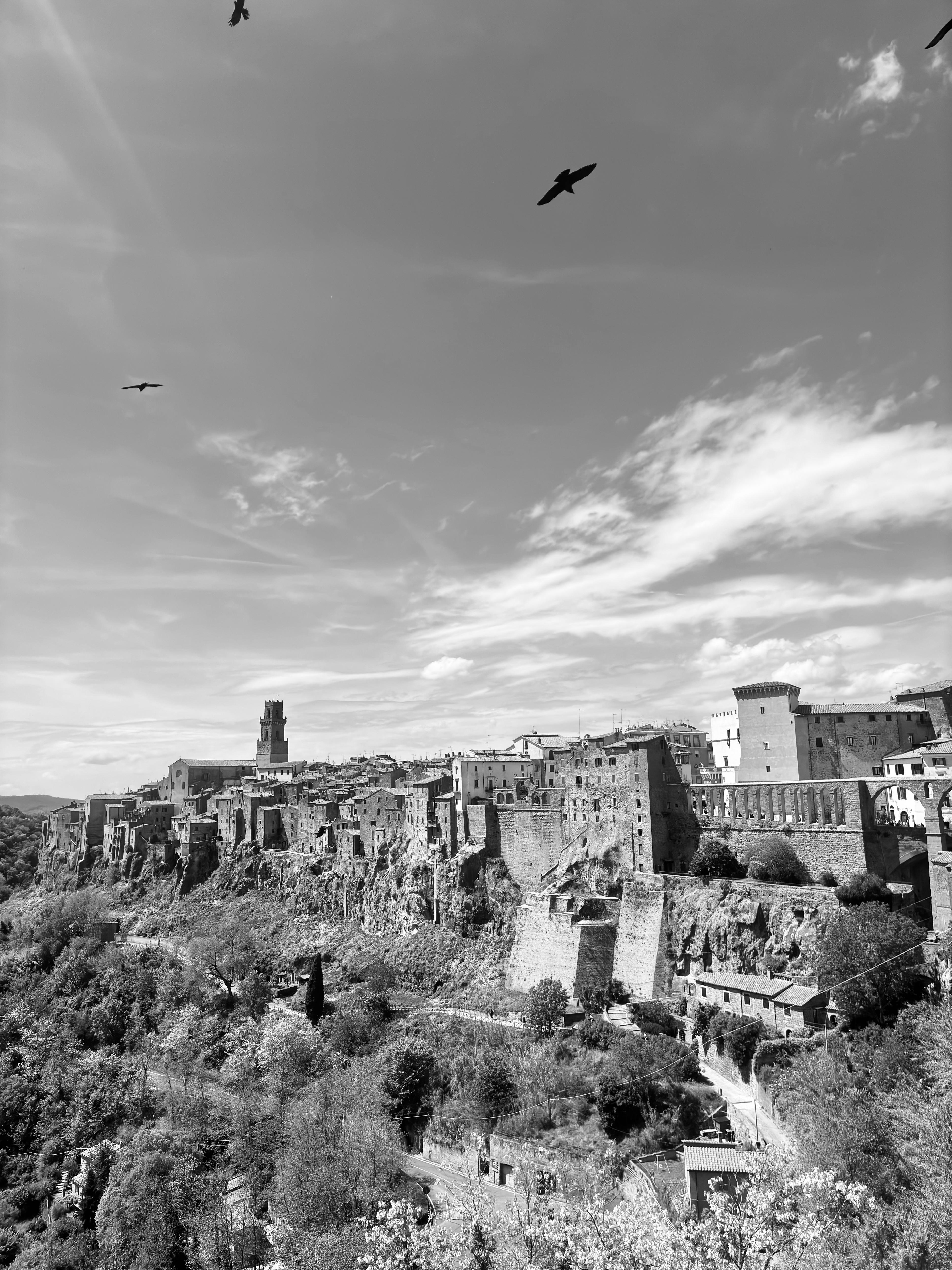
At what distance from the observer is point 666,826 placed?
39031 millimetres

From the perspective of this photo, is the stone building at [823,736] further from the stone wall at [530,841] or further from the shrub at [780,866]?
the stone wall at [530,841]

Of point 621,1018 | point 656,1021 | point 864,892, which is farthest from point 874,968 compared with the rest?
point 621,1018

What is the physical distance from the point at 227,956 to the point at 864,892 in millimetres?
37653

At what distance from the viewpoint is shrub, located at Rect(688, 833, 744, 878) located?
1383 inches

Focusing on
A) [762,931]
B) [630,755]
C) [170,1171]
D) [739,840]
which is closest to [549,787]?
[630,755]

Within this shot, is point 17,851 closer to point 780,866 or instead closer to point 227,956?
point 227,956

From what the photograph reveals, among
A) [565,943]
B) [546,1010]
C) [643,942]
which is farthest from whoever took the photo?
[565,943]

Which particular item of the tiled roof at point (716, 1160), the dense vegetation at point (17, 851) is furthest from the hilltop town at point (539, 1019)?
the dense vegetation at point (17, 851)

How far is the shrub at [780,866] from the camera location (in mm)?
33094

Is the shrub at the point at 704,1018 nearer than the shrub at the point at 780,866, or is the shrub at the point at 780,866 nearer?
the shrub at the point at 704,1018

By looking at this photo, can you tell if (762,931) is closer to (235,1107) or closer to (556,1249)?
(556,1249)

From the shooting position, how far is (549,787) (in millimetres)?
53188

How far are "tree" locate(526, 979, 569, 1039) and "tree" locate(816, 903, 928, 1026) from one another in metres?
11.0

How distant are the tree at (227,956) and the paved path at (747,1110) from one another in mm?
30145
